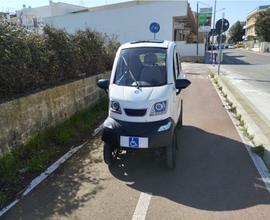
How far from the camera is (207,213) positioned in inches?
129

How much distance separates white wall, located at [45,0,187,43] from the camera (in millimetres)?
28000

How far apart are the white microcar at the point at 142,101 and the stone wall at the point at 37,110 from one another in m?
1.73

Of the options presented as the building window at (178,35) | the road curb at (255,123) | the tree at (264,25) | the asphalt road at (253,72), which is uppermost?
the tree at (264,25)

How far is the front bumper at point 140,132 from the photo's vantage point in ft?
13.1

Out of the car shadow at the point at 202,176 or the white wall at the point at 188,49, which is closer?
the car shadow at the point at 202,176

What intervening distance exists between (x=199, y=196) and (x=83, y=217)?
1615 millimetres

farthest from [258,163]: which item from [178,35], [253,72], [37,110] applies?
[178,35]

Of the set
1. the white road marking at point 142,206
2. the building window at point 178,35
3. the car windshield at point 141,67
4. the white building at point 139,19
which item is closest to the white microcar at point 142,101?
the car windshield at point 141,67

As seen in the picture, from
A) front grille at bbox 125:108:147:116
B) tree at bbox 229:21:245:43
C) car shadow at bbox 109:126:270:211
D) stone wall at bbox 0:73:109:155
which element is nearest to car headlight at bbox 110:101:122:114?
front grille at bbox 125:108:147:116

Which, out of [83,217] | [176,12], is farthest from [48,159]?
[176,12]

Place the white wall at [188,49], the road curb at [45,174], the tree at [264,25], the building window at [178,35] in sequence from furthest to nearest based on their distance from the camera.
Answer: the tree at [264,25] → the building window at [178,35] → the white wall at [188,49] → the road curb at [45,174]

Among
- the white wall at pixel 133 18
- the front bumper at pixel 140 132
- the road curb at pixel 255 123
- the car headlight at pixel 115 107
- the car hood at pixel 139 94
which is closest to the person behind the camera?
the front bumper at pixel 140 132

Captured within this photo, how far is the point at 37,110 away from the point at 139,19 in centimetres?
2683

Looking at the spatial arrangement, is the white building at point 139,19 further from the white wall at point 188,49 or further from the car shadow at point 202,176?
the car shadow at point 202,176
